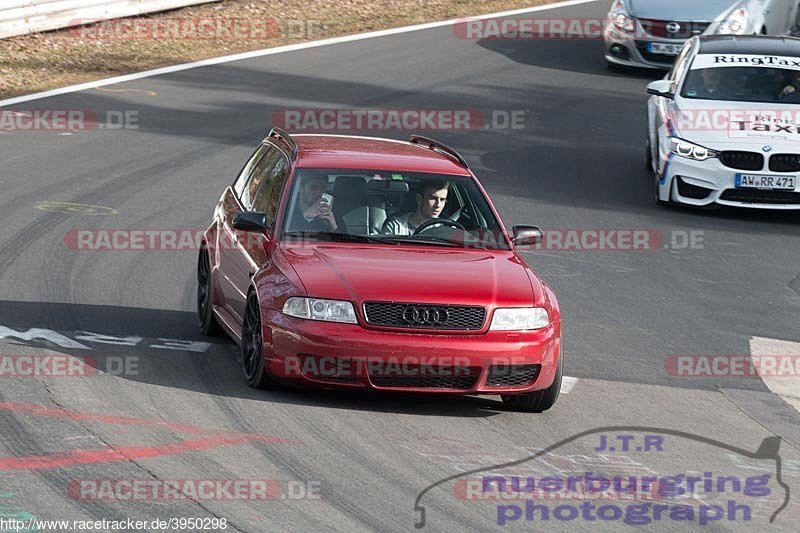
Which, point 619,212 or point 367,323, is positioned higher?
point 367,323

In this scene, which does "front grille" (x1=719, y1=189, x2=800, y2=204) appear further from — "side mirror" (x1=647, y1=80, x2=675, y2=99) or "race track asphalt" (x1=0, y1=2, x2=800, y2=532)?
"side mirror" (x1=647, y1=80, x2=675, y2=99)

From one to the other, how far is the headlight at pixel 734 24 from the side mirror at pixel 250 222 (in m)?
14.8

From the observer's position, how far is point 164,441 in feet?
26.4

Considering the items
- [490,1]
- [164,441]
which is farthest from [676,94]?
[490,1]

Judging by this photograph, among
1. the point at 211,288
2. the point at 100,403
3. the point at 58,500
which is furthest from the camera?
the point at 211,288

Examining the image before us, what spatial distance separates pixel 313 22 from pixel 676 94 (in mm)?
12097

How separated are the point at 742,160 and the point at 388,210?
7.25 metres

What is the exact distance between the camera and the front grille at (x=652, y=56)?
2408cm

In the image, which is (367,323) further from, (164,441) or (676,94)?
(676,94)

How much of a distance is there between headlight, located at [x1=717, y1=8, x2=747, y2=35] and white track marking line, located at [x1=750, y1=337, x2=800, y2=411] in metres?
12.3

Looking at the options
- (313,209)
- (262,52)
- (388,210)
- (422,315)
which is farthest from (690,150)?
(262,52)

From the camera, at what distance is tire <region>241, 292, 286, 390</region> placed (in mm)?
9109

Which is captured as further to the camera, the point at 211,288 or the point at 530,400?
the point at 211,288

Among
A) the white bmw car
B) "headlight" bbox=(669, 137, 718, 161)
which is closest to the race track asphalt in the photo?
the white bmw car
